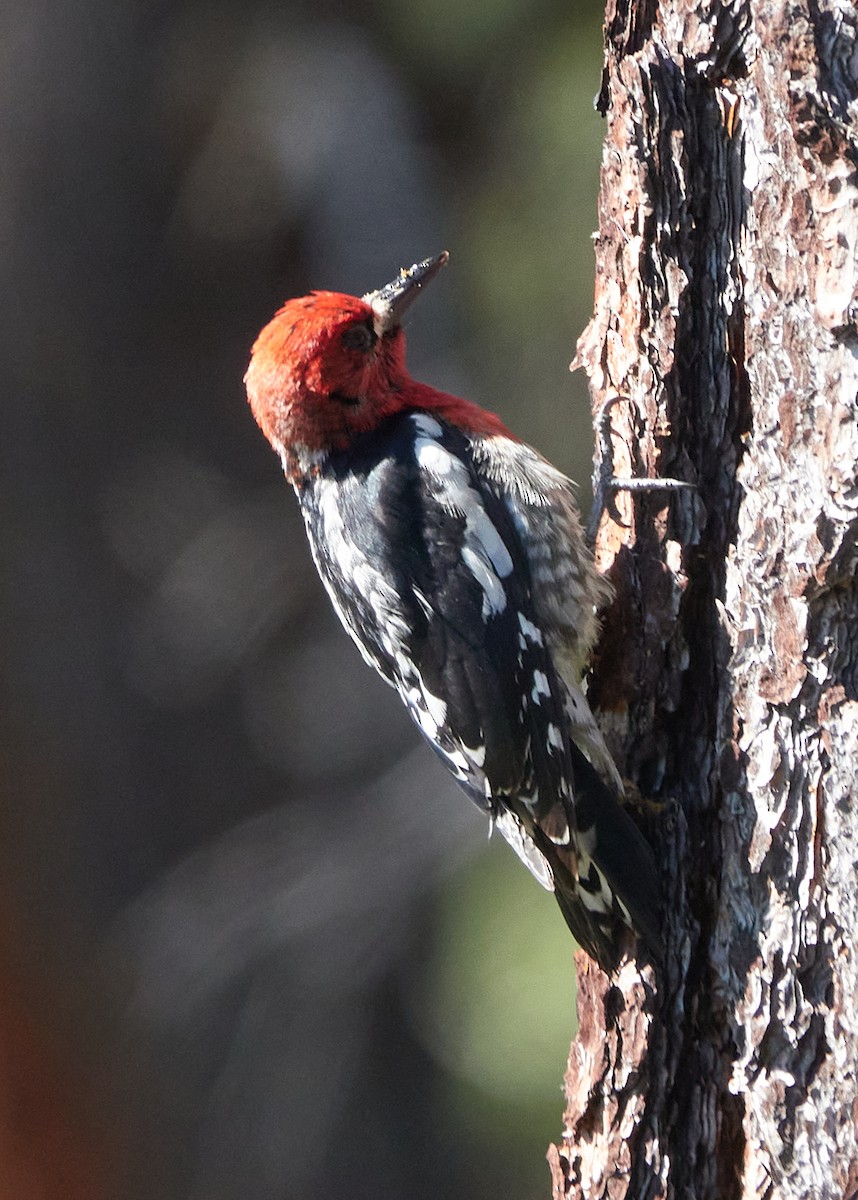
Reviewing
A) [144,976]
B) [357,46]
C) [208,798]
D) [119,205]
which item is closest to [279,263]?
[119,205]

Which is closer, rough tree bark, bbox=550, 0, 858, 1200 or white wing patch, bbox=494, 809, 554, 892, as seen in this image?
rough tree bark, bbox=550, 0, 858, 1200

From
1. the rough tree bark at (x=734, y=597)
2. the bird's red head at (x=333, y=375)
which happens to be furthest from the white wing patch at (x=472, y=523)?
the rough tree bark at (x=734, y=597)

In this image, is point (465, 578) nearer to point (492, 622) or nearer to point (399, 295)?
point (492, 622)

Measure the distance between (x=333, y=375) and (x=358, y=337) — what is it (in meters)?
0.13

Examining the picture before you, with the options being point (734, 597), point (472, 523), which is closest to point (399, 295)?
point (472, 523)

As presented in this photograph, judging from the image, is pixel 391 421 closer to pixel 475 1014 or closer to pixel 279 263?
pixel 279 263

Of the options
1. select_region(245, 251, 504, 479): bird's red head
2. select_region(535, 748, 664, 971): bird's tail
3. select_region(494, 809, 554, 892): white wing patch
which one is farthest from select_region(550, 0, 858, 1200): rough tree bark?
select_region(245, 251, 504, 479): bird's red head

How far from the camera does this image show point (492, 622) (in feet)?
9.59

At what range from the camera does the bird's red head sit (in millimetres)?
3203

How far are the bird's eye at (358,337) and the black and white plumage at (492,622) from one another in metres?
0.23

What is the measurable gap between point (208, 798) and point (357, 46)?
3423 millimetres

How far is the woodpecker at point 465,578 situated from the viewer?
107 inches

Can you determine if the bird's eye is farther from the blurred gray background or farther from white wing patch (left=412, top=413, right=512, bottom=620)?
the blurred gray background

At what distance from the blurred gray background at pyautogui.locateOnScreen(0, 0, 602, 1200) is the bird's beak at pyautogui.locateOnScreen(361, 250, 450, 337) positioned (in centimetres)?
192
